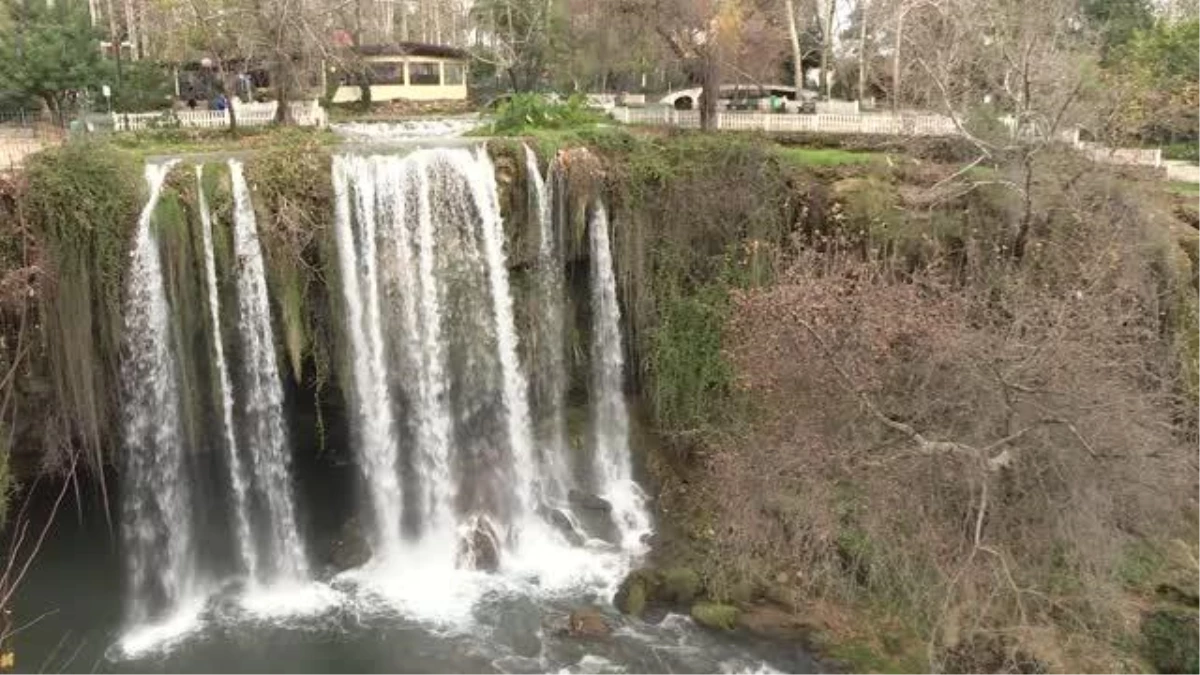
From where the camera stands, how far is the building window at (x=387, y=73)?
36750mm

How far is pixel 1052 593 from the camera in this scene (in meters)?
12.9

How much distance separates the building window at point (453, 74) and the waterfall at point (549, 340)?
21741 mm

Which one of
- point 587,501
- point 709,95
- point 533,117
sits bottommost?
point 587,501

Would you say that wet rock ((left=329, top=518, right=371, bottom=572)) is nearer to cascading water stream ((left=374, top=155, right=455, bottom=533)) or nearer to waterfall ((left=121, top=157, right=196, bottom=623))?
cascading water stream ((left=374, top=155, right=455, bottom=533))

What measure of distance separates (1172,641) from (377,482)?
1245 cm

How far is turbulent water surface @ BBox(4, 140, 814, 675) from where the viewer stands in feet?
47.2

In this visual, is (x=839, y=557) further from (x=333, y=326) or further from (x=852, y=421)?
(x=333, y=326)

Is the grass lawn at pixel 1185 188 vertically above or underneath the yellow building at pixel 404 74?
underneath

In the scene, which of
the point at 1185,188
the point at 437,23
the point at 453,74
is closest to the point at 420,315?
the point at 1185,188

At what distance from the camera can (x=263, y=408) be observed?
1631 cm

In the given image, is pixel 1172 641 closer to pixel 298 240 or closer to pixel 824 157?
pixel 824 157

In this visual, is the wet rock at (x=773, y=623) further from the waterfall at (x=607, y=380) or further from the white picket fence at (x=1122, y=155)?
the white picket fence at (x=1122, y=155)

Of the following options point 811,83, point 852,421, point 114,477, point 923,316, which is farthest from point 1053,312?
point 811,83

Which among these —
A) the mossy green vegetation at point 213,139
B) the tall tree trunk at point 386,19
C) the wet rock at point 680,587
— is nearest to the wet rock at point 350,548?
the wet rock at point 680,587
